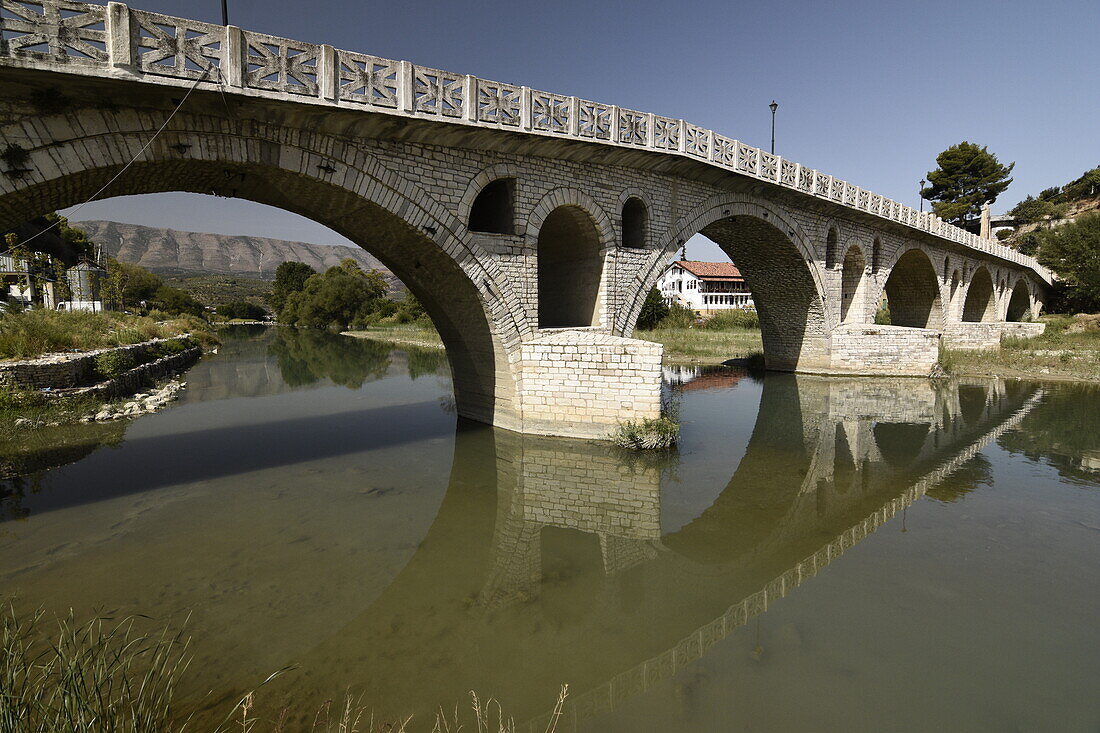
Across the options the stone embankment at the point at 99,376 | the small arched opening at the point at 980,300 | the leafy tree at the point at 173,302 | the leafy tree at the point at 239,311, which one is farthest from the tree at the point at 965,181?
the leafy tree at the point at 239,311

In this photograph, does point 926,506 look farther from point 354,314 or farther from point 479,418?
point 354,314

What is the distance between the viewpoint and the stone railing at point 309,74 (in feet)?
21.8

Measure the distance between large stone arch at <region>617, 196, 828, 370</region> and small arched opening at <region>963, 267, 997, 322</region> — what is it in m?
22.6

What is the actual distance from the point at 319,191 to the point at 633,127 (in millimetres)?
7039

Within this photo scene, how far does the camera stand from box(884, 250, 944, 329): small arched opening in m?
28.2

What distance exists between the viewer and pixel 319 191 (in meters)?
9.91

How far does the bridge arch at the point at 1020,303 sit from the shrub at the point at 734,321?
21918 mm

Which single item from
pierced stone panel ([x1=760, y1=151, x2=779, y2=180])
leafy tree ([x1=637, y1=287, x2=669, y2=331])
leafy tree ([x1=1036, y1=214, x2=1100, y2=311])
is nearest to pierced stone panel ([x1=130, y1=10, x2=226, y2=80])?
pierced stone panel ([x1=760, y1=151, x2=779, y2=180])

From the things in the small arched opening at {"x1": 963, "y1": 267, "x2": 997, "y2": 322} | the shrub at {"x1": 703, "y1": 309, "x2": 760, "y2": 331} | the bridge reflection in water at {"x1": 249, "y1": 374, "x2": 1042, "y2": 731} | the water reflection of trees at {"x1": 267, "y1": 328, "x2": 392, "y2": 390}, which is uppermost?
the small arched opening at {"x1": 963, "y1": 267, "x2": 997, "y2": 322}

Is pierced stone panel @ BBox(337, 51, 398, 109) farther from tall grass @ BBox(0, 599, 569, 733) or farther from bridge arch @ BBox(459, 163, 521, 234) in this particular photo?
tall grass @ BBox(0, 599, 569, 733)

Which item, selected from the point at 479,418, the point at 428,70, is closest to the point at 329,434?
the point at 479,418

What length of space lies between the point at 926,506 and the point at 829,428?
5194 mm

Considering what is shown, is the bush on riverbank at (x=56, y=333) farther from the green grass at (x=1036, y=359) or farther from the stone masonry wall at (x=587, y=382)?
the green grass at (x=1036, y=359)

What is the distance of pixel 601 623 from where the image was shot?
16.6ft
